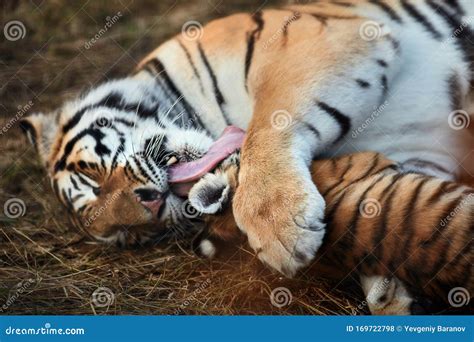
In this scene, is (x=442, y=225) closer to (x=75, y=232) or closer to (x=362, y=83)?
(x=362, y=83)

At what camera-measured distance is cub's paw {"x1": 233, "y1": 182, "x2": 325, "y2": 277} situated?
7.40ft

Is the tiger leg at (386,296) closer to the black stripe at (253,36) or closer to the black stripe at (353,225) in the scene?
the black stripe at (353,225)

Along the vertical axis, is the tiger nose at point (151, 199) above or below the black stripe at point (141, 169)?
below

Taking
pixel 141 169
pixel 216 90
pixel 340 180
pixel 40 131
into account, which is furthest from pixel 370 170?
pixel 40 131

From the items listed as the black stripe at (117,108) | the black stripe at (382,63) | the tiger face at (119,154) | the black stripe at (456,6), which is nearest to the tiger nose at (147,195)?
the tiger face at (119,154)

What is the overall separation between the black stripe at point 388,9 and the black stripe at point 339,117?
395 millimetres

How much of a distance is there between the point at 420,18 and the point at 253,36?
0.53 m

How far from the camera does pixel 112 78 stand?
2822 millimetres

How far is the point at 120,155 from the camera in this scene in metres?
2.68

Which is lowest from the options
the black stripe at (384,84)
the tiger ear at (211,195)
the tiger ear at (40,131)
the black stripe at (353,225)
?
the black stripe at (353,225)

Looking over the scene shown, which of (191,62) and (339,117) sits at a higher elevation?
(191,62)

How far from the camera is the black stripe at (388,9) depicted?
2709 millimetres

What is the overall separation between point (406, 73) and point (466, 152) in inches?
11.5
